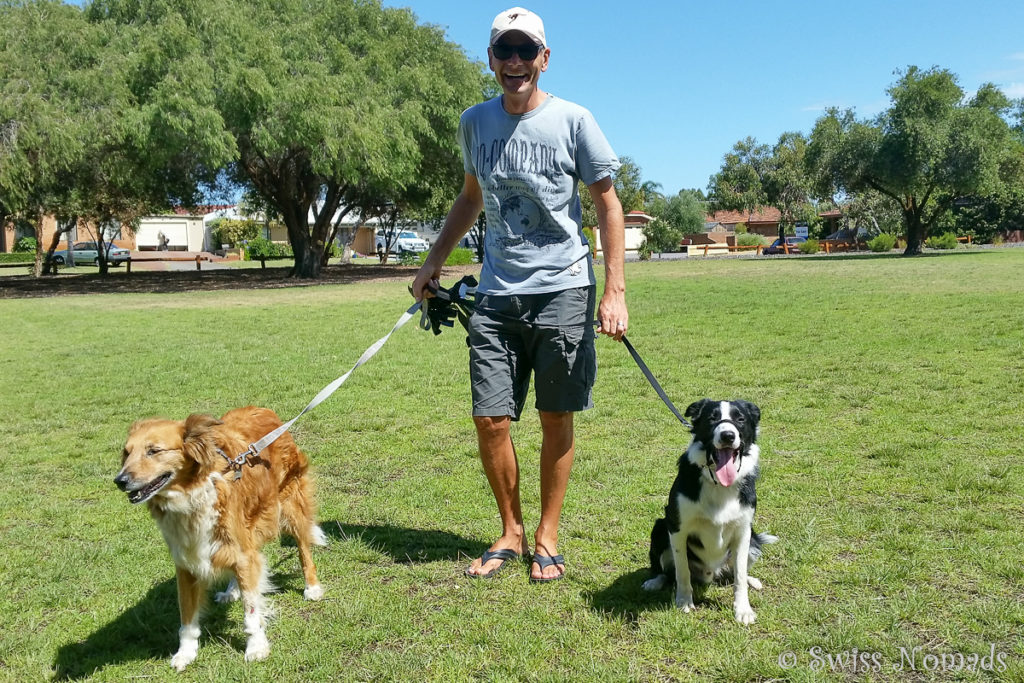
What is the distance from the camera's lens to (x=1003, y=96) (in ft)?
132

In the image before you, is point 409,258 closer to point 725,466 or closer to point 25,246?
point 25,246

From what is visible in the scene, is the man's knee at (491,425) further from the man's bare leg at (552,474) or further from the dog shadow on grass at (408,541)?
the dog shadow on grass at (408,541)

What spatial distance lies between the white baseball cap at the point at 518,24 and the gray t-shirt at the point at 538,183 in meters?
0.31

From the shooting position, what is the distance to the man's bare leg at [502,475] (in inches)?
162

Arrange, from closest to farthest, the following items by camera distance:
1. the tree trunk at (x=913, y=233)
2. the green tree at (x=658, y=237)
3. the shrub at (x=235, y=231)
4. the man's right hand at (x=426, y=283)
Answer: the man's right hand at (x=426, y=283)
the tree trunk at (x=913, y=233)
the green tree at (x=658, y=237)
the shrub at (x=235, y=231)

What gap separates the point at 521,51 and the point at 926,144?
3990 centimetres

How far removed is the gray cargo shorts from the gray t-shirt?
0.25ft

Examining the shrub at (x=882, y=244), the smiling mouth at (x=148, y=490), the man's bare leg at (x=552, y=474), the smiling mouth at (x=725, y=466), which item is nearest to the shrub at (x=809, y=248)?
the shrub at (x=882, y=244)

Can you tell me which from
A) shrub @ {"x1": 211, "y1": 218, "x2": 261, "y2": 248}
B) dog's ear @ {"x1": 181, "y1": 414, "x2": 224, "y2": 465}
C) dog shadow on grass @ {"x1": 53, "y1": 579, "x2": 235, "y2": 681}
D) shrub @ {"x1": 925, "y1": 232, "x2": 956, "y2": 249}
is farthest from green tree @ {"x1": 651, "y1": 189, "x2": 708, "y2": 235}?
dog's ear @ {"x1": 181, "y1": 414, "x2": 224, "y2": 465}

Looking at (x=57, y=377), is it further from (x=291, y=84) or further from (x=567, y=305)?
(x=291, y=84)

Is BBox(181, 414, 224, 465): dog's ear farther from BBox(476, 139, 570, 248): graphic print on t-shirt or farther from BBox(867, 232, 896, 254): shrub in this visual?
BBox(867, 232, 896, 254): shrub

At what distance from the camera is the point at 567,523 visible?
4.88 metres

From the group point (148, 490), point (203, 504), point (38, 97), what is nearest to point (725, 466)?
point (203, 504)

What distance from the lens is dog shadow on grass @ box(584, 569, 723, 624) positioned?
370 cm
